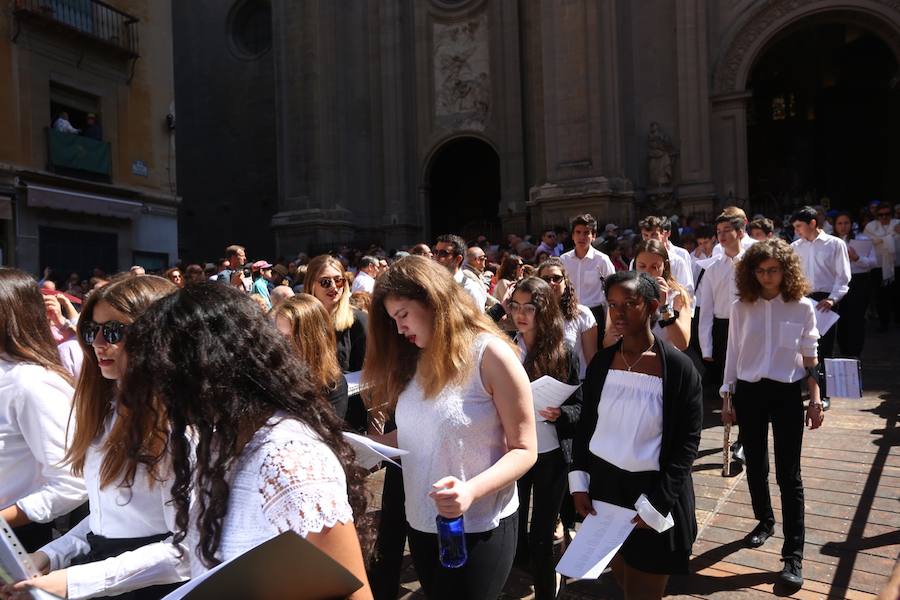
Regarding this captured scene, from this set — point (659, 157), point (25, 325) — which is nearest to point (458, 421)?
point (25, 325)

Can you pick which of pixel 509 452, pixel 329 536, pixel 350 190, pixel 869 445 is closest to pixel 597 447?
pixel 509 452

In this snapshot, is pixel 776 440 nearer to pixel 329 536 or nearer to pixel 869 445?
pixel 869 445

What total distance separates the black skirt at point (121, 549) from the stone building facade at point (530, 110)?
15480mm

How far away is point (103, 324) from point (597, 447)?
7.11 feet

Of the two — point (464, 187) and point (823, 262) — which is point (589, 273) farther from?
point (464, 187)

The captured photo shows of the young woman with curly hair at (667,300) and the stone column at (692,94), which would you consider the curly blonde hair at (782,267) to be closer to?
the young woman with curly hair at (667,300)

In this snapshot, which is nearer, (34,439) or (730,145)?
(34,439)

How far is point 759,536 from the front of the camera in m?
4.54

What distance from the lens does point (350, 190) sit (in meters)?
22.2

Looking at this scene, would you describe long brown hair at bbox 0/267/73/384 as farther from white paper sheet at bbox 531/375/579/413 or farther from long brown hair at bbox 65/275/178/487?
white paper sheet at bbox 531/375/579/413

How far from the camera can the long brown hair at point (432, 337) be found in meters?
2.66

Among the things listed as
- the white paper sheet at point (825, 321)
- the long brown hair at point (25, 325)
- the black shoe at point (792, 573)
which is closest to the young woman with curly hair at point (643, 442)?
the black shoe at point (792, 573)

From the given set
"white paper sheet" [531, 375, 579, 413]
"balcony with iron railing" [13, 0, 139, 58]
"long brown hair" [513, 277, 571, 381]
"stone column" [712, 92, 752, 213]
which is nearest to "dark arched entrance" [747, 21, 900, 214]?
"stone column" [712, 92, 752, 213]

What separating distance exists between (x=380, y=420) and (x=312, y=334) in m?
0.64
